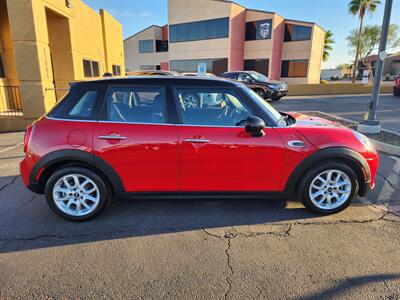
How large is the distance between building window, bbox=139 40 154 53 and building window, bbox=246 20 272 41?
→ 14814 millimetres

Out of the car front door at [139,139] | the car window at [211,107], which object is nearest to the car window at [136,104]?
the car front door at [139,139]

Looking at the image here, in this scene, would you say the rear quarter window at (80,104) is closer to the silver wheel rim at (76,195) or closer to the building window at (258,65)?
the silver wheel rim at (76,195)

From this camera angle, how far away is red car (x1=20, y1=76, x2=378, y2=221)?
9.86 feet

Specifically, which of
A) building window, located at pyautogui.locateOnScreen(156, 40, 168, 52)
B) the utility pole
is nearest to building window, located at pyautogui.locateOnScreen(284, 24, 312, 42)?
building window, located at pyautogui.locateOnScreen(156, 40, 168, 52)

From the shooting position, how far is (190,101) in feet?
10.3

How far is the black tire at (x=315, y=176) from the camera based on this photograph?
3.13 meters

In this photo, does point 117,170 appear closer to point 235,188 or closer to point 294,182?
point 235,188

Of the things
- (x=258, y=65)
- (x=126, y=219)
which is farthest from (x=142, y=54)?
(x=126, y=219)

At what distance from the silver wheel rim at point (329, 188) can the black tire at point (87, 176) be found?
2484 millimetres

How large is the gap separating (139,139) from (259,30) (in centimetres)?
2688

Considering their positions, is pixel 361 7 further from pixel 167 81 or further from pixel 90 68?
pixel 167 81

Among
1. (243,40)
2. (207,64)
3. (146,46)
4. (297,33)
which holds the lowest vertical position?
(207,64)

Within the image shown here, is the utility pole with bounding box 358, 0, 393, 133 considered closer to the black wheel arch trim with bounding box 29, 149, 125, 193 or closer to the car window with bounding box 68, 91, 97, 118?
the black wheel arch trim with bounding box 29, 149, 125, 193

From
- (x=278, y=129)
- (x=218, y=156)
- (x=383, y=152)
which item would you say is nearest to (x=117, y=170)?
(x=218, y=156)
